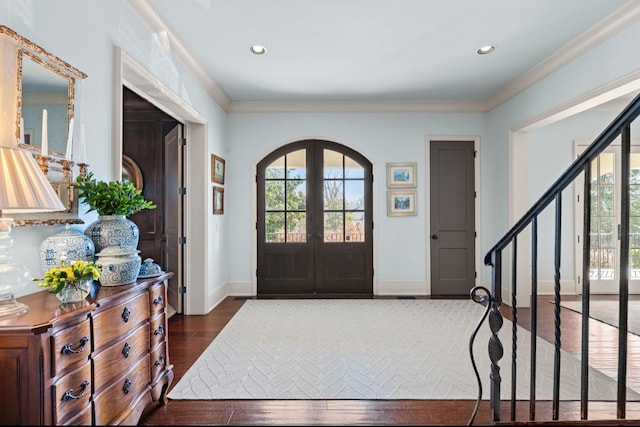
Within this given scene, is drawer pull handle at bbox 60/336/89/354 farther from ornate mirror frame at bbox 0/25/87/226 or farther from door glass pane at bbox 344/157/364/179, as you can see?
door glass pane at bbox 344/157/364/179

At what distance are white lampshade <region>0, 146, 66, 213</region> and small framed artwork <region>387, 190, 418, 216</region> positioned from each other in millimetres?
4664

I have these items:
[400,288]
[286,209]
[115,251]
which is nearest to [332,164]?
[286,209]

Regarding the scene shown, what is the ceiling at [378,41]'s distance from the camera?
2.91 meters

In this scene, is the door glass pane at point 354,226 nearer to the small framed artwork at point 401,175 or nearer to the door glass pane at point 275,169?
the small framed artwork at point 401,175

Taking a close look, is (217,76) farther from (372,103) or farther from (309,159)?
(372,103)

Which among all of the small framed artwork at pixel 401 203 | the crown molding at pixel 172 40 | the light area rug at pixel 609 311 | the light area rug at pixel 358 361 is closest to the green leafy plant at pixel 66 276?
the light area rug at pixel 358 361

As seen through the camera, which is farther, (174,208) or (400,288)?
(400,288)

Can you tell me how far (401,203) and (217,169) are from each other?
9.08ft

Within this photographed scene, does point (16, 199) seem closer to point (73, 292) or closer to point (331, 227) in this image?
point (73, 292)

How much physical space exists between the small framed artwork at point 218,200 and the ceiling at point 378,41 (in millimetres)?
1291

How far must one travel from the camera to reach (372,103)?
213 inches

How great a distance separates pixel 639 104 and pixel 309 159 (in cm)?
448

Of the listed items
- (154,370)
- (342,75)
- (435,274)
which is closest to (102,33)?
(154,370)

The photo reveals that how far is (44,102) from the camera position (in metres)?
1.78
